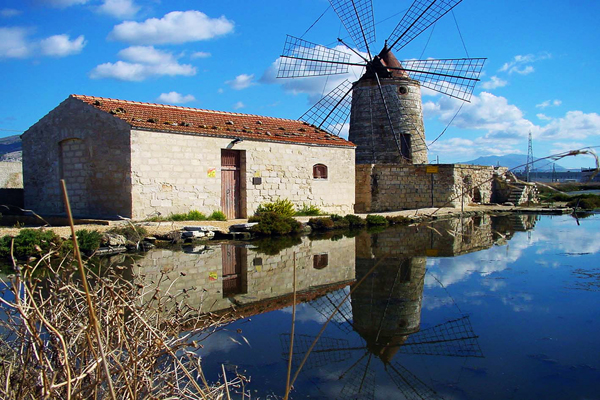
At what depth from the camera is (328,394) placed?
3.39m

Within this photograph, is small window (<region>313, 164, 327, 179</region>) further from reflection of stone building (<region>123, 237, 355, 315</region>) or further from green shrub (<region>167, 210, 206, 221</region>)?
reflection of stone building (<region>123, 237, 355, 315</region>)

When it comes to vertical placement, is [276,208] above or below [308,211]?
above

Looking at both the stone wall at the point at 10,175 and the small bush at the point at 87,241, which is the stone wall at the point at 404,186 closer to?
the small bush at the point at 87,241

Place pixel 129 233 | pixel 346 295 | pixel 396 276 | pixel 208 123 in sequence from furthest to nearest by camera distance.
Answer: pixel 208 123 < pixel 129 233 < pixel 396 276 < pixel 346 295

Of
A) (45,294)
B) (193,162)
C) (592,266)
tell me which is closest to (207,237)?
(193,162)

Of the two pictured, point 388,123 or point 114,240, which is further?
point 388,123

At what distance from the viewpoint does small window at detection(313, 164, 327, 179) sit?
16.2m

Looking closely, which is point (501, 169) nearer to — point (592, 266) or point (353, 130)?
point (353, 130)

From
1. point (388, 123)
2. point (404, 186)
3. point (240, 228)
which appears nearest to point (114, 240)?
point (240, 228)

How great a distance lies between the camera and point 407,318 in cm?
515

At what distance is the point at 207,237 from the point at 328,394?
26.2 ft

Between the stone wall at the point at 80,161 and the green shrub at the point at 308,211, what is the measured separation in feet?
17.4

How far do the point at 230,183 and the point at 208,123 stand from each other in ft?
6.04

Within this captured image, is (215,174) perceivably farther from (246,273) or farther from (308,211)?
(246,273)
